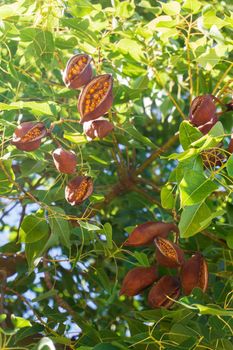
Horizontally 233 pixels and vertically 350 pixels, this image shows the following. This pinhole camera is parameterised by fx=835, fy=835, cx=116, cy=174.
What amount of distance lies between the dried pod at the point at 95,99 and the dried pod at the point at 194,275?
331 millimetres

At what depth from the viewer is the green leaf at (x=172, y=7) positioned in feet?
5.45

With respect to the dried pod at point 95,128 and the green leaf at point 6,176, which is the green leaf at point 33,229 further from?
the dried pod at point 95,128

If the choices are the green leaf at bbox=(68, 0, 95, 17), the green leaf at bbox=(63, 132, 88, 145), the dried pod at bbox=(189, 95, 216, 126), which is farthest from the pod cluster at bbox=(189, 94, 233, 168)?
the green leaf at bbox=(68, 0, 95, 17)

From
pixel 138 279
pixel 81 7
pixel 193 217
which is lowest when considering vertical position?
pixel 138 279

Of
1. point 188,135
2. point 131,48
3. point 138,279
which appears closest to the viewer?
point 188,135

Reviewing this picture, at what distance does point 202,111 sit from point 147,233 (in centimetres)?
25

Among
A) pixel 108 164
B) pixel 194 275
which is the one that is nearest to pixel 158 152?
pixel 108 164

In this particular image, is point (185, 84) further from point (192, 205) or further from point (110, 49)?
point (192, 205)

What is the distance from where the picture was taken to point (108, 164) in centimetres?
181

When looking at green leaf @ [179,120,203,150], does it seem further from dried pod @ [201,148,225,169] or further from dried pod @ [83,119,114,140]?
dried pod @ [83,119,114,140]

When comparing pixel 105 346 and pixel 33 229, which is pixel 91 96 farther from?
pixel 105 346

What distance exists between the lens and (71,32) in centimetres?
171

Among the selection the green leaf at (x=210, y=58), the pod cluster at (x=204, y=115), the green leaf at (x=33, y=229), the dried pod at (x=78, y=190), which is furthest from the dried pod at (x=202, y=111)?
the green leaf at (x=33, y=229)

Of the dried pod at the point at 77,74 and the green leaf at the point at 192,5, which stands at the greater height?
the green leaf at the point at 192,5
